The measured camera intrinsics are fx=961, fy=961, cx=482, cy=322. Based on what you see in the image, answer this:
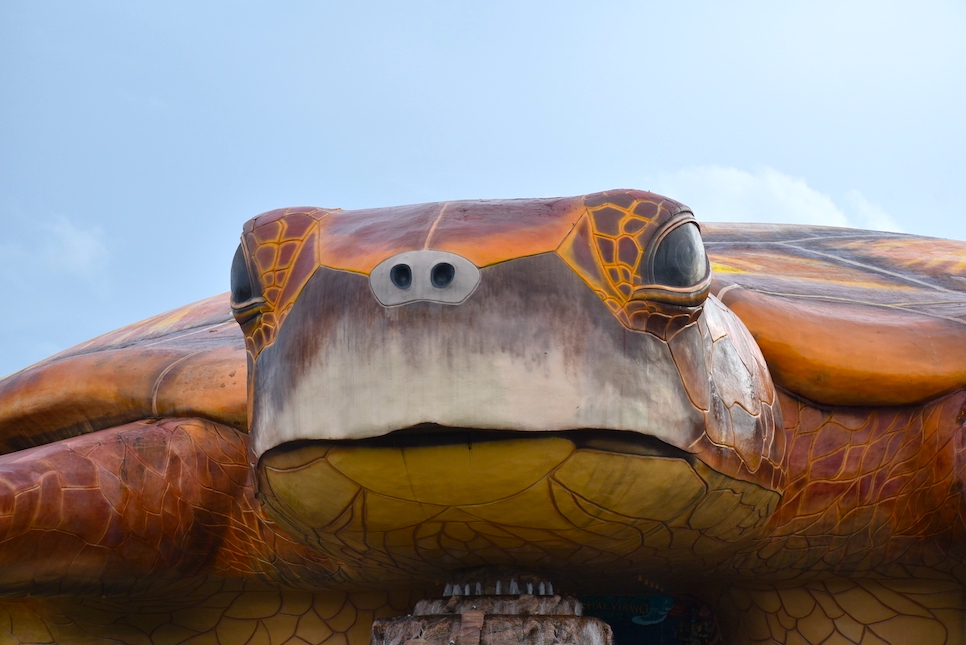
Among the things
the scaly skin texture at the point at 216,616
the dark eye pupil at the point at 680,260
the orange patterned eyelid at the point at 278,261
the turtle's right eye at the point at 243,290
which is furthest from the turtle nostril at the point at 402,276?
the scaly skin texture at the point at 216,616

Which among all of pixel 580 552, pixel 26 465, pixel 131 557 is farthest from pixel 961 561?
pixel 26 465

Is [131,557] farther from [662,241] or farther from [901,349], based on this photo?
[901,349]

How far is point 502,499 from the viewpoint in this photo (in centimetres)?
185

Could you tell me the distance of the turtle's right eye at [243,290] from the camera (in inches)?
80.8

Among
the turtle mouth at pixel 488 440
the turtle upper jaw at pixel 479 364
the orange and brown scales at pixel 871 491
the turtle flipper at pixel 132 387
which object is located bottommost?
the orange and brown scales at pixel 871 491

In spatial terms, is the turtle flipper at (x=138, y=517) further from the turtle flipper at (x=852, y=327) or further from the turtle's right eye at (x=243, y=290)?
the turtle flipper at (x=852, y=327)

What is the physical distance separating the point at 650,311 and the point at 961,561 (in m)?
1.60

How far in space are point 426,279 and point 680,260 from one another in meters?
0.57

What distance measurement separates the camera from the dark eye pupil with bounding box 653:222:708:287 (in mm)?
1963

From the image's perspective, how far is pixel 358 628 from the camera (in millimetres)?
3141

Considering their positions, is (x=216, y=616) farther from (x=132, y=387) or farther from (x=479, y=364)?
(x=479, y=364)

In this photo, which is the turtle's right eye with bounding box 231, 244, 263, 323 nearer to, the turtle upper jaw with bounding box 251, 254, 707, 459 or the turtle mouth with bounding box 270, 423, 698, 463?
the turtle upper jaw with bounding box 251, 254, 707, 459

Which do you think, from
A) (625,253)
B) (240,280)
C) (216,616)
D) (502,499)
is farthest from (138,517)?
(625,253)

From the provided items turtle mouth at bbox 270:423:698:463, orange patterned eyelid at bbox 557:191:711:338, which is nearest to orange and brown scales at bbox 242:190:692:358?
orange patterned eyelid at bbox 557:191:711:338
